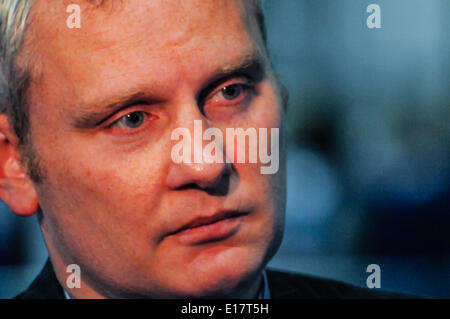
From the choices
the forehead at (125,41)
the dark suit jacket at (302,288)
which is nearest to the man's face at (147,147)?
the forehead at (125,41)

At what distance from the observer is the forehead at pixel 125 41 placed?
48.4 inches

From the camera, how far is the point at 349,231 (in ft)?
6.88

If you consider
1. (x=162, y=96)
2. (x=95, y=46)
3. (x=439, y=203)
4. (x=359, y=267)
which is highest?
(x=95, y=46)

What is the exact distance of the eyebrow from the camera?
1.25 metres

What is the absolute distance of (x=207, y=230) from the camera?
1267mm

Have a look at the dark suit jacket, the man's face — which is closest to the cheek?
the man's face

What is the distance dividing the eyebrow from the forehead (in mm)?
35

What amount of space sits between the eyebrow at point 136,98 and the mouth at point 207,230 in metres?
0.28

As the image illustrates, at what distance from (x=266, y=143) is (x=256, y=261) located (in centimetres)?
31

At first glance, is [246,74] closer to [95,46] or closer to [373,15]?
[95,46]

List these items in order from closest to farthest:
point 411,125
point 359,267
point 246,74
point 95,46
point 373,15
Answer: point 95,46, point 246,74, point 373,15, point 359,267, point 411,125

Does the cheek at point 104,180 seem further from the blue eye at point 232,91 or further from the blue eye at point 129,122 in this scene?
the blue eye at point 232,91

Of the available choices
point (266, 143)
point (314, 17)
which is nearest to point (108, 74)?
point (266, 143)

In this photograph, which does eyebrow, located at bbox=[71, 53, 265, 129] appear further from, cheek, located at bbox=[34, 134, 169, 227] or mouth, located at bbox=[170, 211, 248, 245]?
mouth, located at bbox=[170, 211, 248, 245]
